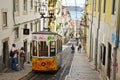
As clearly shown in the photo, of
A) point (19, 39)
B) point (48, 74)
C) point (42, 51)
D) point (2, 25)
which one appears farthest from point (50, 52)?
point (19, 39)

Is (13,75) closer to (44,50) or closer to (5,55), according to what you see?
(5,55)

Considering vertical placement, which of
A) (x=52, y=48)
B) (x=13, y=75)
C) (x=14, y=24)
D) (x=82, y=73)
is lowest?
(x=82, y=73)

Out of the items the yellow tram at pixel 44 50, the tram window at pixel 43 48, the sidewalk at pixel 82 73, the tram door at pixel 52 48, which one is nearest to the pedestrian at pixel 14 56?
the yellow tram at pixel 44 50

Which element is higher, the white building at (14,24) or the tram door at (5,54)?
the white building at (14,24)

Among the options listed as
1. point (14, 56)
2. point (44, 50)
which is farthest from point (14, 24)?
point (44, 50)

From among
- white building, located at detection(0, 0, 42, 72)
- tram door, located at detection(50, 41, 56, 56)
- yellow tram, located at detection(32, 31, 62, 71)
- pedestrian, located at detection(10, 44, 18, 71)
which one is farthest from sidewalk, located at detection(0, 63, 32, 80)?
tram door, located at detection(50, 41, 56, 56)

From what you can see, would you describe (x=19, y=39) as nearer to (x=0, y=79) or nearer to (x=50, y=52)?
(x=50, y=52)

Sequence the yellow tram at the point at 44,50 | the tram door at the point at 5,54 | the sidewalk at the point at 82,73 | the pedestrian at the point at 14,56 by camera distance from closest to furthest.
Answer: the sidewalk at the point at 82,73, the yellow tram at the point at 44,50, the pedestrian at the point at 14,56, the tram door at the point at 5,54

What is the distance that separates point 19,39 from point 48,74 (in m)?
5.51

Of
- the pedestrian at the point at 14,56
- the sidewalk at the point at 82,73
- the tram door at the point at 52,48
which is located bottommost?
the sidewalk at the point at 82,73

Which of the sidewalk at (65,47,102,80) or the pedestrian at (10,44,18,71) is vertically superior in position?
the pedestrian at (10,44,18,71)

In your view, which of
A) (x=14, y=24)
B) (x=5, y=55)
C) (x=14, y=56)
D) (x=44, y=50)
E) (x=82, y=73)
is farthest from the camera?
(x=14, y=24)

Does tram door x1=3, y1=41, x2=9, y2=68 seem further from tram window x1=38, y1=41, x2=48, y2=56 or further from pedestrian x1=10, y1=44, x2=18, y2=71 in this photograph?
tram window x1=38, y1=41, x2=48, y2=56

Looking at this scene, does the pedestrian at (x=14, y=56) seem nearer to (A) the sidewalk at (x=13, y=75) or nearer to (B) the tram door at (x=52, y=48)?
(A) the sidewalk at (x=13, y=75)
